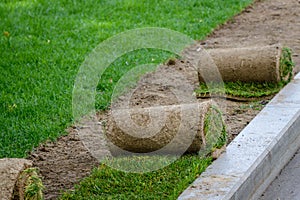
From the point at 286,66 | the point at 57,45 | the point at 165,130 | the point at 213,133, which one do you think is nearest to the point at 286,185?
the point at 213,133

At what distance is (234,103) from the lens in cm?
717

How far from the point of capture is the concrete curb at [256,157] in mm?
5023

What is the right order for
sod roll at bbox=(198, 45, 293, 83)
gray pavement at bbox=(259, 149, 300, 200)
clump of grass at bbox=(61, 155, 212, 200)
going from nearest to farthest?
clump of grass at bbox=(61, 155, 212, 200) → gray pavement at bbox=(259, 149, 300, 200) → sod roll at bbox=(198, 45, 293, 83)

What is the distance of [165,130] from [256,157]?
68 cm

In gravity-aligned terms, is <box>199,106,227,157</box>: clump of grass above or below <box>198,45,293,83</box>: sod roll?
below

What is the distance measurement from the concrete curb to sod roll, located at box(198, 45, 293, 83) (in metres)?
0.50

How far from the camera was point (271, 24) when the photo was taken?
10.2 m

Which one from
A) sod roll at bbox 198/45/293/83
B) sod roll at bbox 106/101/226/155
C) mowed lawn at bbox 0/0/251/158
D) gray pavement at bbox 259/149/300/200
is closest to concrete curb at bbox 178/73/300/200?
gray pavement at bbox 259/149/300/200

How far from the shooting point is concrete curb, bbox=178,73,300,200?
16.5ft

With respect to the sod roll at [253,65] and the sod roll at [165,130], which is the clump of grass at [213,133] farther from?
the sod roll at [253,65]

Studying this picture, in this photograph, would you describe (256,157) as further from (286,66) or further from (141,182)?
(286,66)

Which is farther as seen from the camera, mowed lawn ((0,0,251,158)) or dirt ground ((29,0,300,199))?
mowed lawn ((0,0,251,158))

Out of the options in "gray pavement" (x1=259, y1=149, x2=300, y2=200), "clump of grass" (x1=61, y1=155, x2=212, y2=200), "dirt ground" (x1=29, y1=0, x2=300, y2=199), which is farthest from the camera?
"dirt ground" (x1=29, y1=0, x2=300, y2=199)

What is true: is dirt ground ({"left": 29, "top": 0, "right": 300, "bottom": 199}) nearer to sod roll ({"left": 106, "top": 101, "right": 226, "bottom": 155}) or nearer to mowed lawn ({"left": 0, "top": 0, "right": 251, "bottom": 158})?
mowed lawn ({"left": 0, "top": 0, "right": 251, "bottom": 158})
